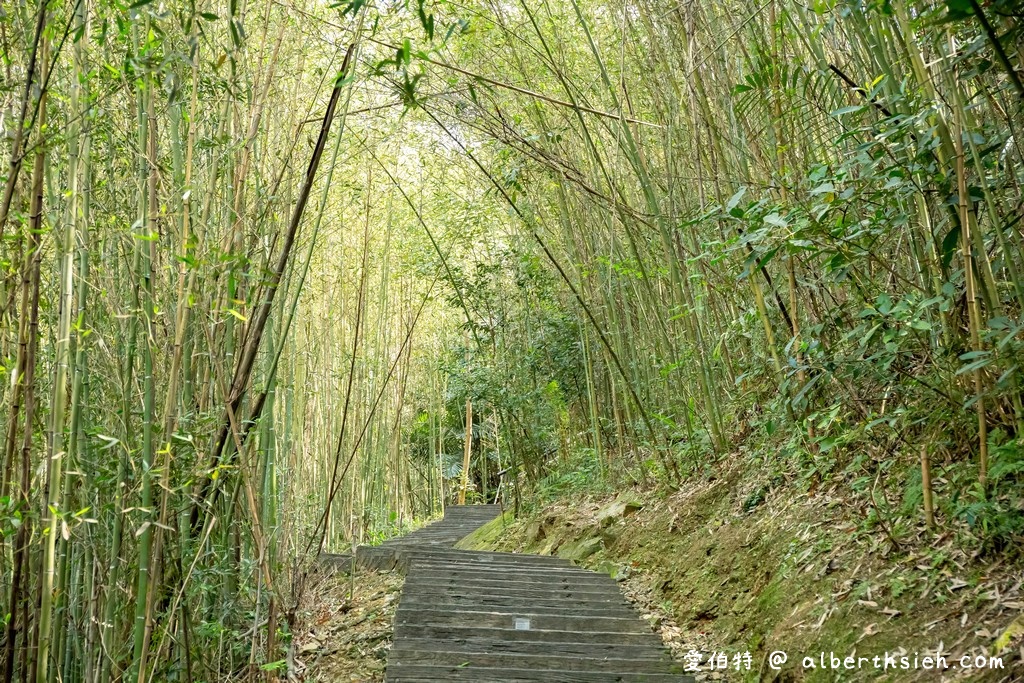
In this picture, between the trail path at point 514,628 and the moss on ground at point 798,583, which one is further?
the trail path at point 514,628

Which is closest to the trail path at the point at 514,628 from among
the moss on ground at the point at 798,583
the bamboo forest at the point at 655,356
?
the bamboo forest at the point at 655,356

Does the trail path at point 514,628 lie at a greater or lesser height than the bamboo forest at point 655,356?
lesser

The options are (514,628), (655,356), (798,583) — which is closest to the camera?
(798,583)

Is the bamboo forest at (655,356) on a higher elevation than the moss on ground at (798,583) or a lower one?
higher

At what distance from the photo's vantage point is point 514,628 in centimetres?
318

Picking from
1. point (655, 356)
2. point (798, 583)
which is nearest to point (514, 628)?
point (798, 583)

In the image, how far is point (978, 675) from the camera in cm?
188

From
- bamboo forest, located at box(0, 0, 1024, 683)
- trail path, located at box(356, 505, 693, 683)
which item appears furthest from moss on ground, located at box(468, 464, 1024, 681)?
trail path, located at box(356, 505, 693, 683)

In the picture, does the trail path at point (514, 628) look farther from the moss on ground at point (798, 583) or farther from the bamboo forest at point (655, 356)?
the moss on ground at point (798, 583)

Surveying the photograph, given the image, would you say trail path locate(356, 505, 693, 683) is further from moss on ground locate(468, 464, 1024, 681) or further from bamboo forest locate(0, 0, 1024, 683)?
moss on ground locate(468, 464, 1024, 681)

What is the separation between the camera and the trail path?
2746mm

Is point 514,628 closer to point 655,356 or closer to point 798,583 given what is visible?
point 798,583

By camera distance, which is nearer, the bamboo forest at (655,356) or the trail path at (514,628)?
the bamboo forest at (655,356)

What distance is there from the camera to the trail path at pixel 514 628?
2.75m
